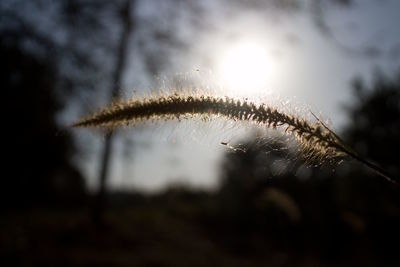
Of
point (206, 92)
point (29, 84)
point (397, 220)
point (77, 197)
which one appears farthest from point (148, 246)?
point (77, 197)

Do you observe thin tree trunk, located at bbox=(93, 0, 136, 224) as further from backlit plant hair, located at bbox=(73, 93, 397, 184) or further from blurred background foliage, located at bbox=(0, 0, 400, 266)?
backlit plant hair, located at bbox=(73, 93, 397, 184)

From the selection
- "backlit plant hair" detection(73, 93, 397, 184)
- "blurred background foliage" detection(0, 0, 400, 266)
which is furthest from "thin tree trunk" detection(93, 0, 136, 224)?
"backlit plant hair" detection(73, 93, 397, 184)

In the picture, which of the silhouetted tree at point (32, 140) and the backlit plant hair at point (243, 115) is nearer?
the backlit plant hair at point (243, 115)

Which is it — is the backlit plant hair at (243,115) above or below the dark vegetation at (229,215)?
below

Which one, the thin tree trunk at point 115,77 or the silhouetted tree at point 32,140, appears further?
the thin tree trunk at point 115,77

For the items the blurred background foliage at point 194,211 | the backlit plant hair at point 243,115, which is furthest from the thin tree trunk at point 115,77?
the backlit plant hair at point 243,115

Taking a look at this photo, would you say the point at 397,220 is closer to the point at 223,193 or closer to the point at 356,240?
the point at 356,240

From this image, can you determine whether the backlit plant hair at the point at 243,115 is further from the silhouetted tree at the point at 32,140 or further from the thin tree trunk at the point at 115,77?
the thin tree trunk at the point at 115,77

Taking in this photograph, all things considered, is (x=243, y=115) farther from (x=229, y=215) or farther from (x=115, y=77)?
(x=229, y=215)
